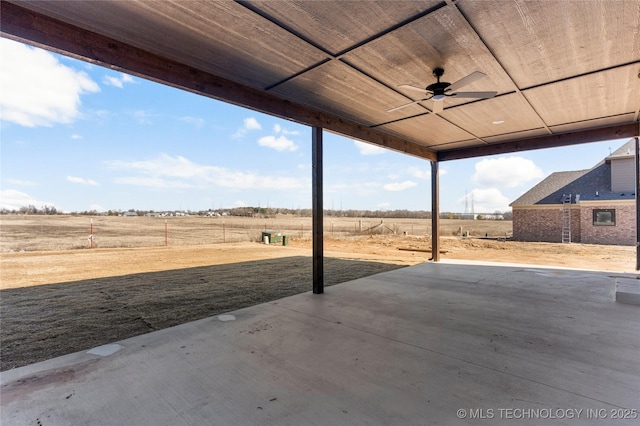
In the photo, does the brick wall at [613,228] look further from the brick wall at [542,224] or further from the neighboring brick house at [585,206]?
the brick wall at [542,224]

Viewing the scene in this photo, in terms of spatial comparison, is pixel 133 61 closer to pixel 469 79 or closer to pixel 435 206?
pixel 469 79

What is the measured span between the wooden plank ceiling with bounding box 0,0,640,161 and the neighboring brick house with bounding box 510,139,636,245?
1100 cm

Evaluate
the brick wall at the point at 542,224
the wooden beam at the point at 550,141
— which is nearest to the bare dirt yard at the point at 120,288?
the brick wall at the point at 542,224

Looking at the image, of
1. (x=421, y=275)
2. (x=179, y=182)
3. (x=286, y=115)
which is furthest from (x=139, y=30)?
(x=179, y=182)

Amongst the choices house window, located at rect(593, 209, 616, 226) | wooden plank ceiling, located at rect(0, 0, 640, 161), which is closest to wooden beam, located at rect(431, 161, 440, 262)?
wooden plank ceiling, located at rect(0, 0, 640, 161)

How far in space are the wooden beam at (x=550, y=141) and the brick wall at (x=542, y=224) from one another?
1038 cm

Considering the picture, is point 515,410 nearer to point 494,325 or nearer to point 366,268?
point 494,325

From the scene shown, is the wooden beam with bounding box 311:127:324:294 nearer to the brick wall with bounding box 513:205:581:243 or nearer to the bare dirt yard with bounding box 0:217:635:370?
the bare dirt yard with bounding box 0:217:635:370

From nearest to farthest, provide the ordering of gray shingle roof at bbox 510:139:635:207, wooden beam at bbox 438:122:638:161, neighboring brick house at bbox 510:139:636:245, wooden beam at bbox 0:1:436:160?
wooden beam at bbox 0:1:436:160, wooden beam at bbox 438:122:638:161, neighboring brick house at bbox 510:139:636:245, gray shingle roof at bbox 510:139:635:207

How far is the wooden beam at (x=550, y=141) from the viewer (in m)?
5.71

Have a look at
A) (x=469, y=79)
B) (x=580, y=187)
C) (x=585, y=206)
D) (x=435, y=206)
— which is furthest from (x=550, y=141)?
(x=580, y=187)

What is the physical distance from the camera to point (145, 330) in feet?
10.7

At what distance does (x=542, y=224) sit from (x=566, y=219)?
3.33 ft

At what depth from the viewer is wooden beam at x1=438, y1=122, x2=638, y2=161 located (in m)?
5.71
